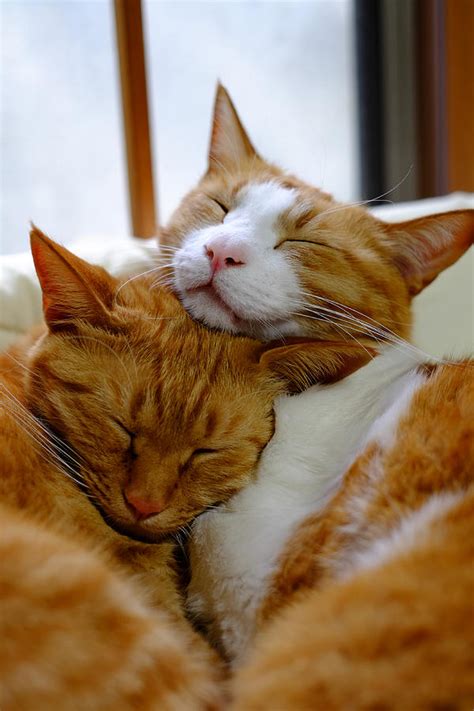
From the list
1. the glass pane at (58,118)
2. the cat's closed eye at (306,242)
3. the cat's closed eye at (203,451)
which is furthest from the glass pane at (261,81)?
the cat's closed eye at (203,451)

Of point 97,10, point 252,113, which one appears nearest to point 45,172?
point 97,10

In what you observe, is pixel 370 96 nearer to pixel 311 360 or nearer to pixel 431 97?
pixel 431 97

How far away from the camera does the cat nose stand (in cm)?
122

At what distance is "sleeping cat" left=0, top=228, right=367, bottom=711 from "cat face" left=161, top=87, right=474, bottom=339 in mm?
66

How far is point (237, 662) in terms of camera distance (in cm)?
98

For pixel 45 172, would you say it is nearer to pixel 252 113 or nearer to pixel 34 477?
pixel 252 113

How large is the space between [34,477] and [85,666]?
1.14 ft

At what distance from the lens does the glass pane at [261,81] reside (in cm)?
297

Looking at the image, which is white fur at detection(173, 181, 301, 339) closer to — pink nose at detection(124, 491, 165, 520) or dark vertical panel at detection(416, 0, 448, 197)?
pink nose at detection(124, 491, 165, 520)

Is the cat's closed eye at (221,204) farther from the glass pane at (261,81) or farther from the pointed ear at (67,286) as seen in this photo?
the glass pane at (261,81)

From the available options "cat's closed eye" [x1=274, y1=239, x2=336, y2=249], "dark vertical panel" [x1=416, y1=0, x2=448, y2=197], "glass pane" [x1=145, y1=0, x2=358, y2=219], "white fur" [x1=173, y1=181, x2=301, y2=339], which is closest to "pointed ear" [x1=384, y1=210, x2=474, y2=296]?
"cat's closed eye" [x1=274, y1=239, x2=336, y2=249]

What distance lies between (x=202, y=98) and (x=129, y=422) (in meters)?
2.31

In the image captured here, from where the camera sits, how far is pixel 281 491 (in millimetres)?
1113

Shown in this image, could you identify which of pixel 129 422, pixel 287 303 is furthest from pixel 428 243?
pixel 129 422
